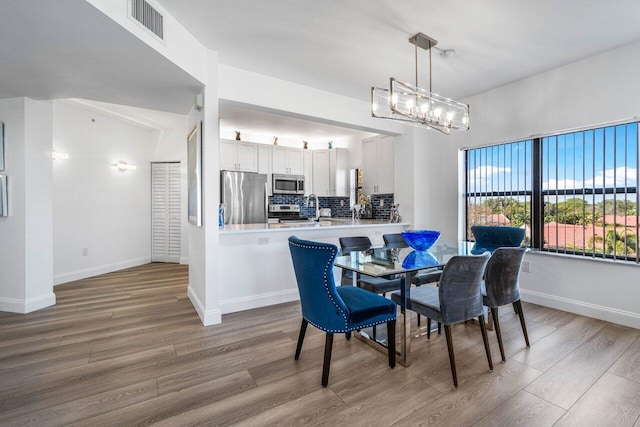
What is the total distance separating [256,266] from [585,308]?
3492mm

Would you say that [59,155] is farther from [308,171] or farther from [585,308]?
[585,308]

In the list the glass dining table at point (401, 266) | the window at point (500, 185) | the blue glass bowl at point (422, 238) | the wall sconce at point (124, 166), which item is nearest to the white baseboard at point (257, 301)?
the glass dining table at point (401, 266)

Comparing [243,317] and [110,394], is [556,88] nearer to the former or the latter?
[243,317]

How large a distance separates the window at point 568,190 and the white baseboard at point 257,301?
8.95ft

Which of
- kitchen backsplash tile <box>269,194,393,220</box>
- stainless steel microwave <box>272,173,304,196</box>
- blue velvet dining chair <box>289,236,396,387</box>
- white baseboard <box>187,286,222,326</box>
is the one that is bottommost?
white baseboard <box>187,286,222,326</box>

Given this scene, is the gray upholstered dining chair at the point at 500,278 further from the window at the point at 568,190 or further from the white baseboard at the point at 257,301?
the white baseboard at the point at 257,301

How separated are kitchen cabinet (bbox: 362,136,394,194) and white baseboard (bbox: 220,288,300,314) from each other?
252 cm

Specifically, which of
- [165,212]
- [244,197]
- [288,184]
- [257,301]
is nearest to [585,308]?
[257,301]

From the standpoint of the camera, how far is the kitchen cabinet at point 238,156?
18.5ft

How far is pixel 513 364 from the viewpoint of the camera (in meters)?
2.27

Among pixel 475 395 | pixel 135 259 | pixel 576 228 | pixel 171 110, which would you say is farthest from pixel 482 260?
pixel 135 259

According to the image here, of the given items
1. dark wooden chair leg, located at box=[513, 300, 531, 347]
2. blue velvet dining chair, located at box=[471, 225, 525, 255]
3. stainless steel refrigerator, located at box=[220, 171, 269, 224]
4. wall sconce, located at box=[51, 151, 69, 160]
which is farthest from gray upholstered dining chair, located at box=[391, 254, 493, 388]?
wall sconce, located at box=[51, 151, 69, 160]

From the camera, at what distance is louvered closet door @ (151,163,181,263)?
20.6ft

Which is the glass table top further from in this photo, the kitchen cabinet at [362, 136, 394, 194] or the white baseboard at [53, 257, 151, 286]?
the white baseboard at [53, 257, 151, 286]
